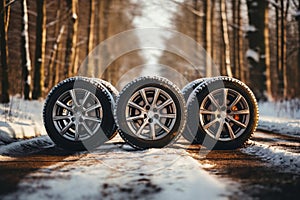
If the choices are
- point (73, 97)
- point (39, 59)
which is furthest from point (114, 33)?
point (73, 97)

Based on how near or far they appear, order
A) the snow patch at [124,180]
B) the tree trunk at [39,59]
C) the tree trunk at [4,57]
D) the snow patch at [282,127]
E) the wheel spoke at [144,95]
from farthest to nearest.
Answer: the tree trunk at [39,59], the tree trunk at [4,57], the snow patch at [282,127], the wheel spoke at [144,95], the snow patch at [124,180]

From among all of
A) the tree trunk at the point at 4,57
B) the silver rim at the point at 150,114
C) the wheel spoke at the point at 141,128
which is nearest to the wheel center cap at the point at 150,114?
the silver rim at the point at 150,114

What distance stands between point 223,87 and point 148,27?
2396 cm

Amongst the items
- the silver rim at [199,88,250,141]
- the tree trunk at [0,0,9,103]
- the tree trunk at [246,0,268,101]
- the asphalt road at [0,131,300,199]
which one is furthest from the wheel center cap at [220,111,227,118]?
the tree trunk at [246,0,268,101]

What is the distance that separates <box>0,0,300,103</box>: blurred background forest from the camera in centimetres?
1389

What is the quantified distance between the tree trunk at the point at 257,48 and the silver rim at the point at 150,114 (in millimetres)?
12154

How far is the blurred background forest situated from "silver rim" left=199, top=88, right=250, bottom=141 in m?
7.01

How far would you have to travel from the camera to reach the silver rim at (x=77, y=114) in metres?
5.25

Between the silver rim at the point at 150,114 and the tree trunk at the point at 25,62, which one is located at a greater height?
the tree trunk at the point at 25,62

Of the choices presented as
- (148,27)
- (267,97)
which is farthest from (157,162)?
(148,27)

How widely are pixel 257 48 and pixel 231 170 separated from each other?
14.1m

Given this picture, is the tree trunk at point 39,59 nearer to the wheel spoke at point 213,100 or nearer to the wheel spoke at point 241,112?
the wheel spoke at point 213,100

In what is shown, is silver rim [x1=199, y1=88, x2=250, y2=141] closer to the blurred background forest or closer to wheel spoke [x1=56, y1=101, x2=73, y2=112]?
wheel spoke [x1=56, y1=101, x2=73, y2=112]

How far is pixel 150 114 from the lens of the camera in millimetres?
5086
